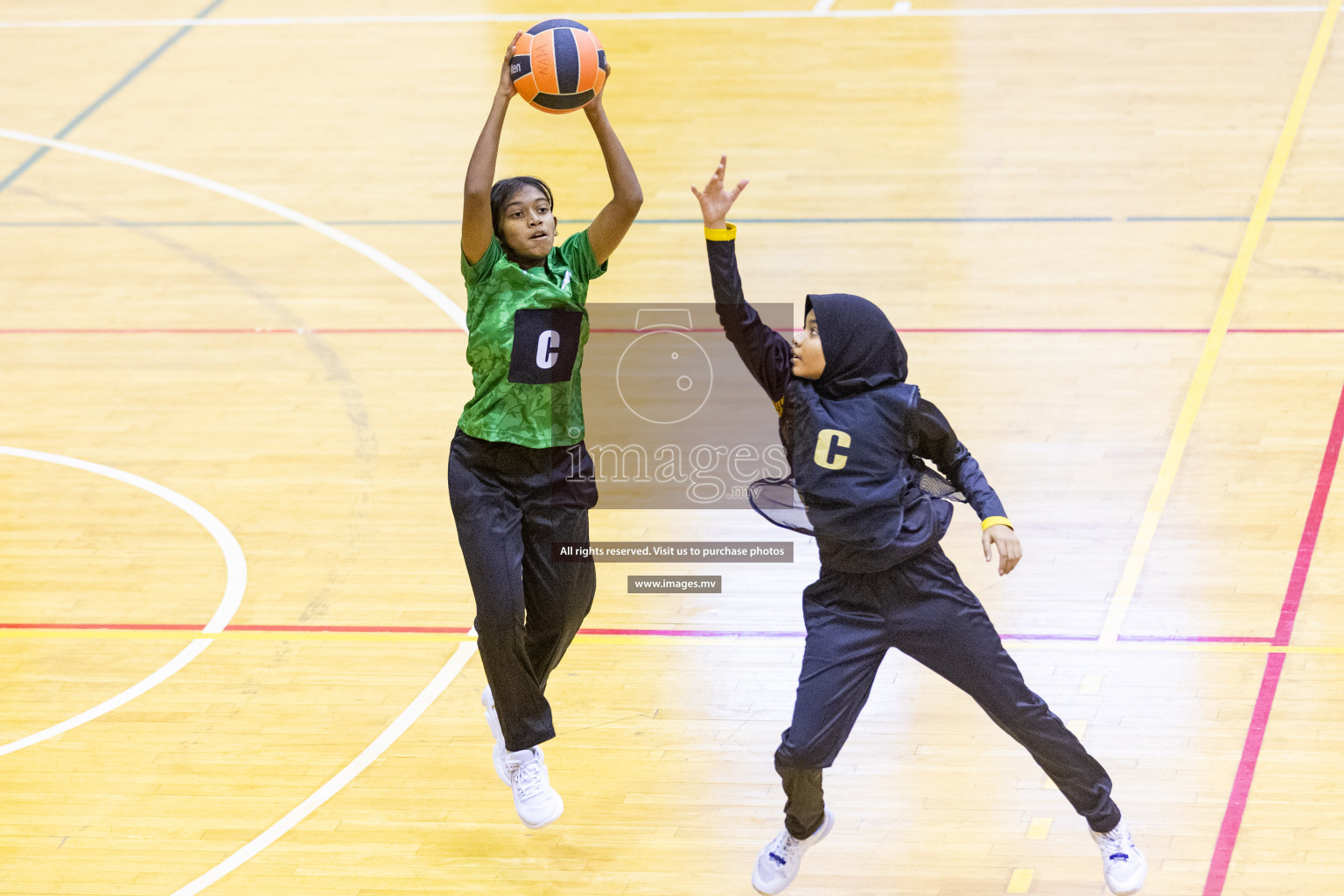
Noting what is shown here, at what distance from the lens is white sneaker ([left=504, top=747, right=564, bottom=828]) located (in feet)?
16.0

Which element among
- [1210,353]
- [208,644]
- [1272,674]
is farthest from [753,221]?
[1272,674]

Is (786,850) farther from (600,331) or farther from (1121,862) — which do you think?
(600,331)

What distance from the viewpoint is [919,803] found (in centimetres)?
509

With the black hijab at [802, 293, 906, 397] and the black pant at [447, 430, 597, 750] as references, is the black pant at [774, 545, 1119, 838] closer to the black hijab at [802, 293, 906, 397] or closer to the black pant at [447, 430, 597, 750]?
the black hijab at [802, 293, 906, 397]

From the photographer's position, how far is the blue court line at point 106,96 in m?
10.8

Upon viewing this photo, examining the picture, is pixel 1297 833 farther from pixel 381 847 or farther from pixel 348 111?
pixel 348 111

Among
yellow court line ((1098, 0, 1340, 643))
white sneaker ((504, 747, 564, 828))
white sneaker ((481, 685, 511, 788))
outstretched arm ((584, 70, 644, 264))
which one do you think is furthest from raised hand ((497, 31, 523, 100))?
yellow court line ((1098, 0, 1340, 643))

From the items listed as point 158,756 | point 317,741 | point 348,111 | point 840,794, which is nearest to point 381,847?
point 317,741

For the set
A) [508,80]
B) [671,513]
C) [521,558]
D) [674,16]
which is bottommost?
[671,513]

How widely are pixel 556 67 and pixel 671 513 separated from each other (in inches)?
109

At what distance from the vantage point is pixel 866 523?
13.8ft

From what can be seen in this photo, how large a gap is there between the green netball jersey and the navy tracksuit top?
594 mm

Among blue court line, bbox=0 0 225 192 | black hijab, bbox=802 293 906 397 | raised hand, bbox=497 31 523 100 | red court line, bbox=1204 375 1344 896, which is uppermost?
raised hand, bbox=497 31 523 100

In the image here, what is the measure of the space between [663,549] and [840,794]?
1790 mm
